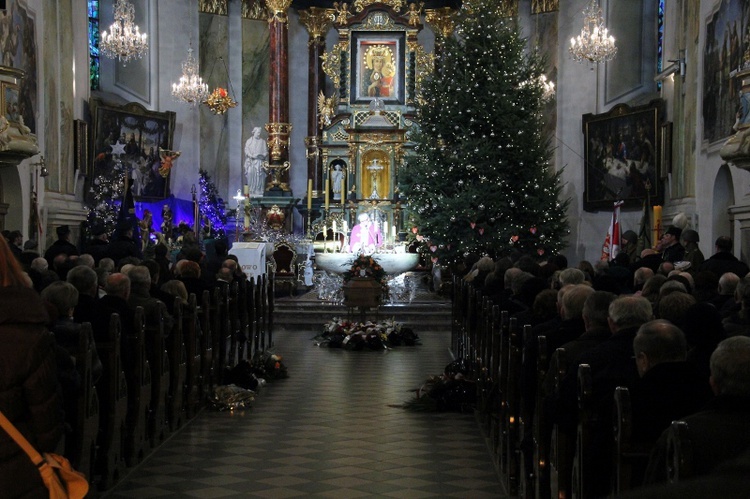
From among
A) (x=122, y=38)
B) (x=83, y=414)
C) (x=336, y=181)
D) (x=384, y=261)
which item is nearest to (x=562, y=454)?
(x=83, y=414)

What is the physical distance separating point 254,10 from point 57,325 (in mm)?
22614

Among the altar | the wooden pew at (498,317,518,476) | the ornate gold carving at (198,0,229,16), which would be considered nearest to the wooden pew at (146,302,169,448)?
the wooden pew at (498,317,518,476)

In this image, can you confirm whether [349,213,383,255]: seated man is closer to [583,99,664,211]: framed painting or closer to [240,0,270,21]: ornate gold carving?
[583,99,664,211]: framed painting

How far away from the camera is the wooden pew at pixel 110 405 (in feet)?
22.2

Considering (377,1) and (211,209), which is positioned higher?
(377,1)

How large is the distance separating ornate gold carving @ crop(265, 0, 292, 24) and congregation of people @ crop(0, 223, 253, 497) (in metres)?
14.2

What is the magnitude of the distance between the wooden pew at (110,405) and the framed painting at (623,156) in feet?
49.8

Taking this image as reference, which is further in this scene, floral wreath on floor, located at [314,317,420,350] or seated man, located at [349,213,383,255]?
seated man, located at [349,213,383,255]

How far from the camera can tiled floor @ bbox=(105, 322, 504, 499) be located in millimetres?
A: 7281

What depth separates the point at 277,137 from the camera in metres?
26.8

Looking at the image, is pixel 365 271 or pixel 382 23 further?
pixel 382 23

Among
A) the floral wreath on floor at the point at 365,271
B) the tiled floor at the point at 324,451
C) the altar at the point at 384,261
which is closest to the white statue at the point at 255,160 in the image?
the altar at the point at 384,261

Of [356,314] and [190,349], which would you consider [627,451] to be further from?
[356,314]

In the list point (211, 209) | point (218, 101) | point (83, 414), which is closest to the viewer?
point (83, 414)
